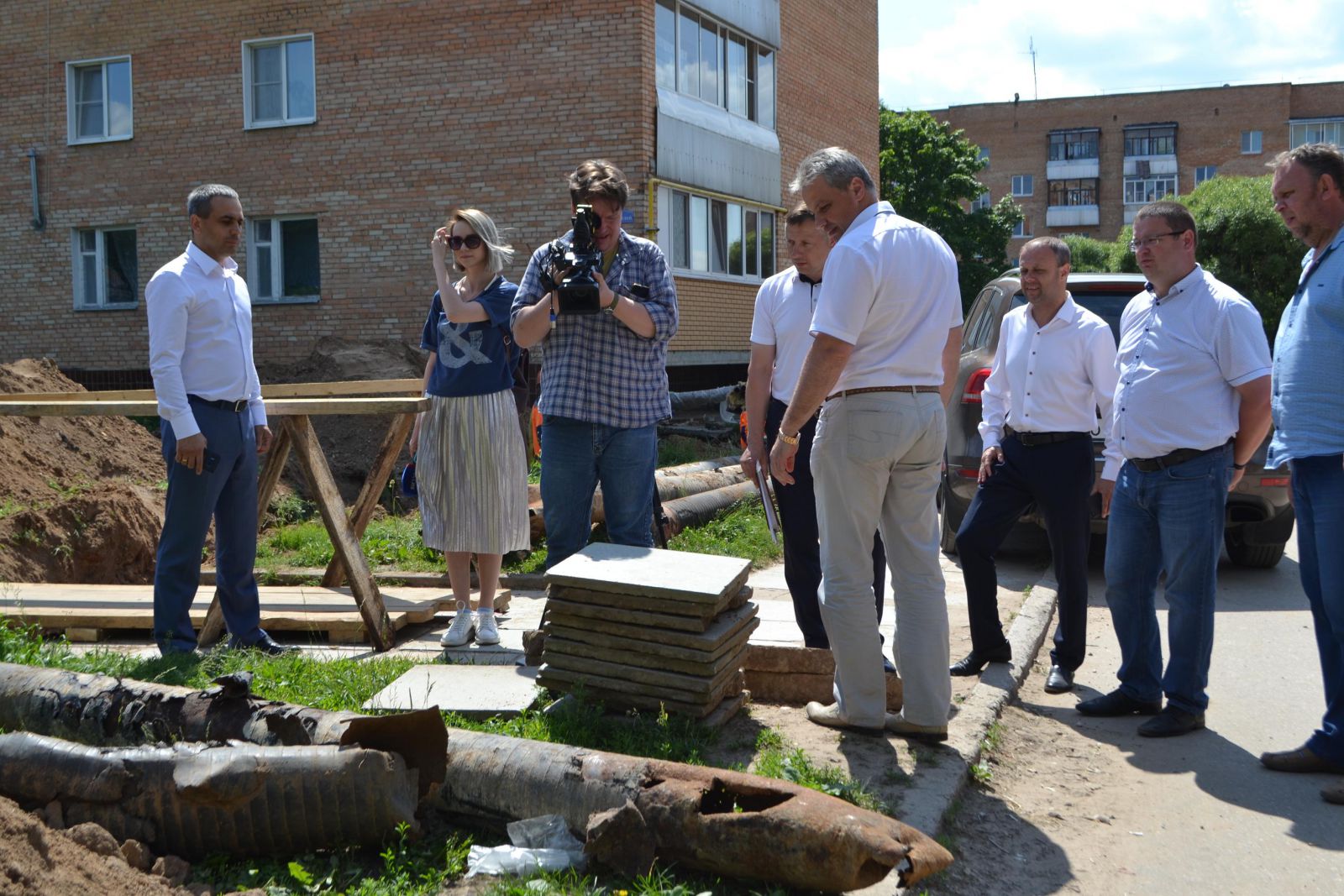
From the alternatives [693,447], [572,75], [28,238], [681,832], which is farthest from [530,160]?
[681,832]

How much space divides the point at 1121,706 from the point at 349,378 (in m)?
13.1

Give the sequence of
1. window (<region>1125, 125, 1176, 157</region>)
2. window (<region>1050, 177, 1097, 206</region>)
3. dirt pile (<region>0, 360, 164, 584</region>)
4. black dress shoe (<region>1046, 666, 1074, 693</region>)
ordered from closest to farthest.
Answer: black dress shoe (<region>1046, 666, 1074, 693</region>)
dirt pile (<region>0, 360, 164, 584</region>)
window (<region>1125, 125, 1176, 157</region>)
window (<region>1050, 177, 1097, 206</region>)

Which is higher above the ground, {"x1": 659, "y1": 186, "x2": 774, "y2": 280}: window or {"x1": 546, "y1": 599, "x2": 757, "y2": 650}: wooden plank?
{"x1": 659, "y1": 186, "x2": 774, "y2": 280}: window

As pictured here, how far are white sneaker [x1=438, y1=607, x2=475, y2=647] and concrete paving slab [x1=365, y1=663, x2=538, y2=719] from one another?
1.48 ft

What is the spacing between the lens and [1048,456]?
5688 mm

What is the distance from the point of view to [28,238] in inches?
886

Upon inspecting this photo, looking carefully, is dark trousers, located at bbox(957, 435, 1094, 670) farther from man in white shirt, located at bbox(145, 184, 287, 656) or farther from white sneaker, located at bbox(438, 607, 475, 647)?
man in white shirt, located at bbox(145, 184, 287, 656)

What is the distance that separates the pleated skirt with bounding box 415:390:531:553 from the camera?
553 centimetres

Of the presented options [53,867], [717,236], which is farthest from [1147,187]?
[53,867]

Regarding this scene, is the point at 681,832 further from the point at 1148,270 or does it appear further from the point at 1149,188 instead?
the point at 1149,188

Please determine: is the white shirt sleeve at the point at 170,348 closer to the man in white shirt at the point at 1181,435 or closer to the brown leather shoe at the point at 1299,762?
the man in white shirt at the point at 1181,435

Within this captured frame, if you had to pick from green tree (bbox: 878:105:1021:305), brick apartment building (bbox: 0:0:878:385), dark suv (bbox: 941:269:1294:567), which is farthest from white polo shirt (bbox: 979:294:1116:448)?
green tree (bbox: 878:105:1021:305)

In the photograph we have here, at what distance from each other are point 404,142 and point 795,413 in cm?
1690

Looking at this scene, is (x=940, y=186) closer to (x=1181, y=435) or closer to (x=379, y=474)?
(x=379, y=474)
